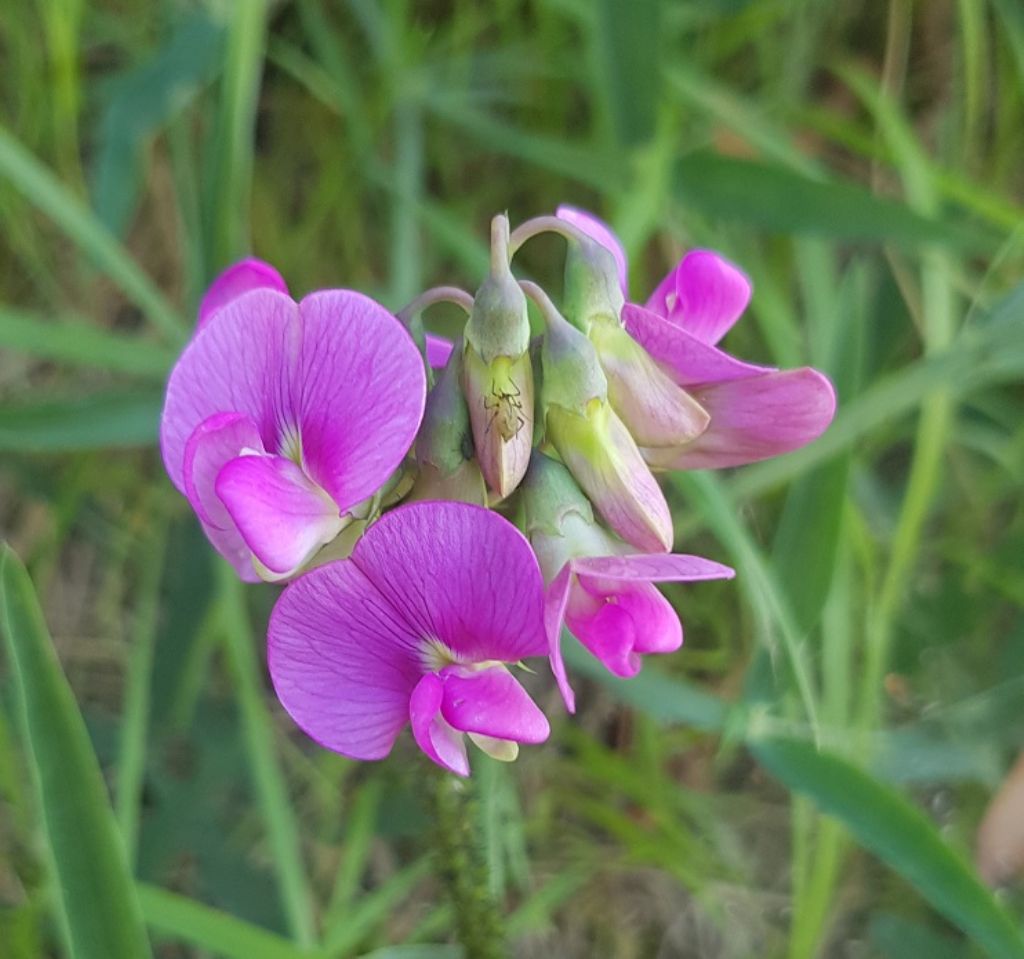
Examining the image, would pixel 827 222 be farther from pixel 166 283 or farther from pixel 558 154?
pixel 166 283

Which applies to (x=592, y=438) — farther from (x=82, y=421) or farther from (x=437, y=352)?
(x=82, y=421)

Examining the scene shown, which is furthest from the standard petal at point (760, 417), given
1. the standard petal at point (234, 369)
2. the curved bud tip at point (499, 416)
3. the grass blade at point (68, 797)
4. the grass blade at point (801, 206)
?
the grass blade at point (801, 206)

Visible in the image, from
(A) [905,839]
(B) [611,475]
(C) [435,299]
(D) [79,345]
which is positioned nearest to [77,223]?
(D) [79,345]

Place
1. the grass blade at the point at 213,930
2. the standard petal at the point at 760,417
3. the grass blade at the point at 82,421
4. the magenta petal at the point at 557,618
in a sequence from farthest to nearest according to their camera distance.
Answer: the grass blade at the point at 82,421 < the grass blade at the point at 213,930 < the standard petal at the point at 760,417 < the magenta petal at the point at 557,618

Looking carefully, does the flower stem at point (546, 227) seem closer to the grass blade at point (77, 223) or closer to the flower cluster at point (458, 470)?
the flower cluster at point (458, 470)

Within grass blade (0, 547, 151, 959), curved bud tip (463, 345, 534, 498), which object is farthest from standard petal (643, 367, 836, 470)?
grass blade (0, 547, 151, 959)

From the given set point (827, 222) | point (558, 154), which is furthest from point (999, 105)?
point (558, 154)
